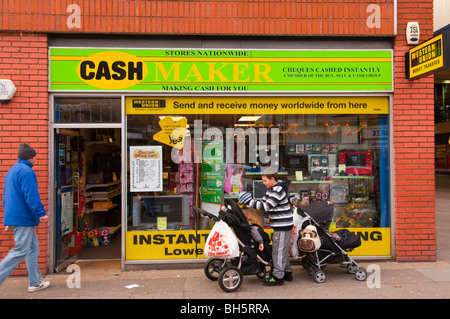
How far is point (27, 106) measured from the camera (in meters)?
6.09

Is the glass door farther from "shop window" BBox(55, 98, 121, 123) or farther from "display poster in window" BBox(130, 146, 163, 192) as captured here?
"display poster in window" BBox(130, 146, 163, 192)

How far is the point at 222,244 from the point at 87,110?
10.6 ft

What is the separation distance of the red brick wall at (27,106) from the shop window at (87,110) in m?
0.26

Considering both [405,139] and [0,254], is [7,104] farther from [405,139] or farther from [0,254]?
[405,139]

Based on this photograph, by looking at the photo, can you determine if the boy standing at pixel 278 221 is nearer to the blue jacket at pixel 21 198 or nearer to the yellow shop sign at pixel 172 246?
the yellow shop sign at pixel 172 246

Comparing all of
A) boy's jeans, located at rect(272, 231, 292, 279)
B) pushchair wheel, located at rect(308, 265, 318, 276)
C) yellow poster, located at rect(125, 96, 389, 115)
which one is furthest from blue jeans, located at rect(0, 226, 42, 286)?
pushchair wheel, located at rect(308, 265, 318, 276)

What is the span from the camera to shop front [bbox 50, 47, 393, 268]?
6316mm

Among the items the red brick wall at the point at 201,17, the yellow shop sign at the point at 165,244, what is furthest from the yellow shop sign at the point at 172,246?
the red brick wall at the point at 201,17

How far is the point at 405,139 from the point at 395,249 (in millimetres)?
1869

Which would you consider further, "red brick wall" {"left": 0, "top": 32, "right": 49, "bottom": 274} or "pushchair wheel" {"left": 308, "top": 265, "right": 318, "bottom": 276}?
"red brick wall" {"left": 0, "top": 32, "right": 49, "bottom": 274}

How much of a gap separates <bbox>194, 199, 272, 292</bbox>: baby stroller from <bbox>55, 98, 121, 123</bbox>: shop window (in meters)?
2.33

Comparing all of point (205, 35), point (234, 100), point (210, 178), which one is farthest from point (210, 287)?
point (205, 35)

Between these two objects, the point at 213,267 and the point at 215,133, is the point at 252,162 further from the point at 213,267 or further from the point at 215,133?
the point at 213,267

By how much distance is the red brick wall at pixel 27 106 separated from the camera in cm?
604
